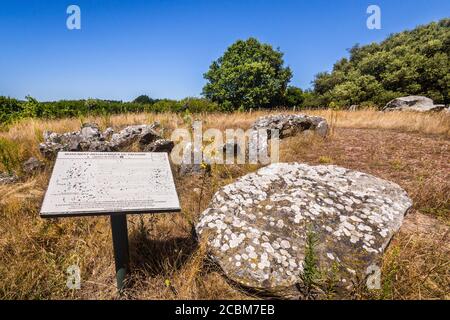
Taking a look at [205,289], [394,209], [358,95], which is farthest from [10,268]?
[358,95]

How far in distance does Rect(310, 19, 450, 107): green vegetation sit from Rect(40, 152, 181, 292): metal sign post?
66.4 feet

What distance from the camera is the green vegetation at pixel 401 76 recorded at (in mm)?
19656

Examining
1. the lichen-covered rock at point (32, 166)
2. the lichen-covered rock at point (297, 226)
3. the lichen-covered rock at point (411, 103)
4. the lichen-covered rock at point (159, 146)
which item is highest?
the lichen-covered rock at point (411, 103)

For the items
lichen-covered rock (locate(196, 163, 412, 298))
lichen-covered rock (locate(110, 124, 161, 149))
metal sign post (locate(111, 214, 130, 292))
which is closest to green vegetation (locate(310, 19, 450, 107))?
lichen-covered rock (locate(110, 124, 161, 149))

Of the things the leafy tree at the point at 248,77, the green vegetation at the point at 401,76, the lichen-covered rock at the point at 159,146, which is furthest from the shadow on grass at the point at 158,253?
the green vegetation at the point at 401,76

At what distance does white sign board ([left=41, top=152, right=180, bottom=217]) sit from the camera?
6.84ft

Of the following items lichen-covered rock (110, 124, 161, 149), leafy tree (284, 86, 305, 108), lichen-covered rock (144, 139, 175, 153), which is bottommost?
lichen-covered rock (144, 139, 175, 153)

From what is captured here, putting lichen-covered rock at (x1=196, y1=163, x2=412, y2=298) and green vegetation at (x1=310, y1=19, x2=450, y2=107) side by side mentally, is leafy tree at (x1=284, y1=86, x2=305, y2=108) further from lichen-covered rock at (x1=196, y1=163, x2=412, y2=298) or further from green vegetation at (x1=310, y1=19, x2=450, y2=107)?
lichen-covered rock at (x1=196, y1=163, x2=412, y2=298)

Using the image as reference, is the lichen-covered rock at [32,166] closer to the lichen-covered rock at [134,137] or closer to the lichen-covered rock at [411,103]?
the lichen-covered rock at [134,137]
